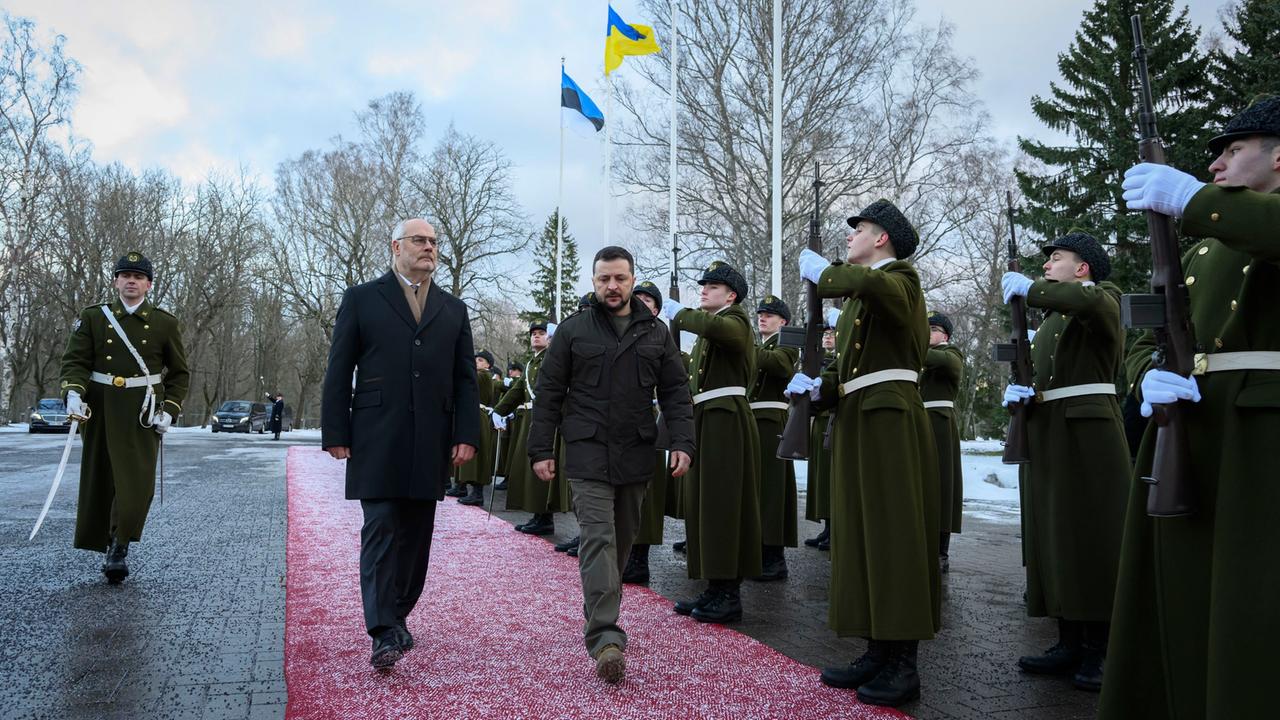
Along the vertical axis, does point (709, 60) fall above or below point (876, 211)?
above

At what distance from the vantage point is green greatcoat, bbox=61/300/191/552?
21.1 ft

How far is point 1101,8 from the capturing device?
1988 centimetres

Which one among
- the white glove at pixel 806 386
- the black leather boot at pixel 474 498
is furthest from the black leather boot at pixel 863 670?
the black leather boot at pixel 474 498

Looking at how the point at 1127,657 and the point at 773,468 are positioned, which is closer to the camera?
the point at 1127,657

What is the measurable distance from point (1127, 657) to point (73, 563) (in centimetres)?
722

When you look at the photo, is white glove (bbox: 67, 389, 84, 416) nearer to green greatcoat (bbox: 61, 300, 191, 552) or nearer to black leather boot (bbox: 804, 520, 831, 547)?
green greatcoat (bbox: 61, 300, 191, 552)

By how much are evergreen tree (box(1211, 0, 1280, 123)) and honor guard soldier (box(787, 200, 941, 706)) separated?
1656cm

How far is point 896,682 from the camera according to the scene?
3.99 metres

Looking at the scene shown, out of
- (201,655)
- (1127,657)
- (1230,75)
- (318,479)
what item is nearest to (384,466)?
(201,655)

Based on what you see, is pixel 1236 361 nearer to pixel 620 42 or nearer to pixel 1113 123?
pixel 620 42

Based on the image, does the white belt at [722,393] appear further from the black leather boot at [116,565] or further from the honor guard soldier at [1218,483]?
the black leather boot at [116,565]

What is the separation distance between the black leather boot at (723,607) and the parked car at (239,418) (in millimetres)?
41082

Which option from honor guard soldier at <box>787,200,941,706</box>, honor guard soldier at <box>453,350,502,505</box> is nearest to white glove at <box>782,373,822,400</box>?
honor guard soldier at <box>787,200,941,706</box>

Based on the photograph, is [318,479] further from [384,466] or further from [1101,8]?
[1101,8]
